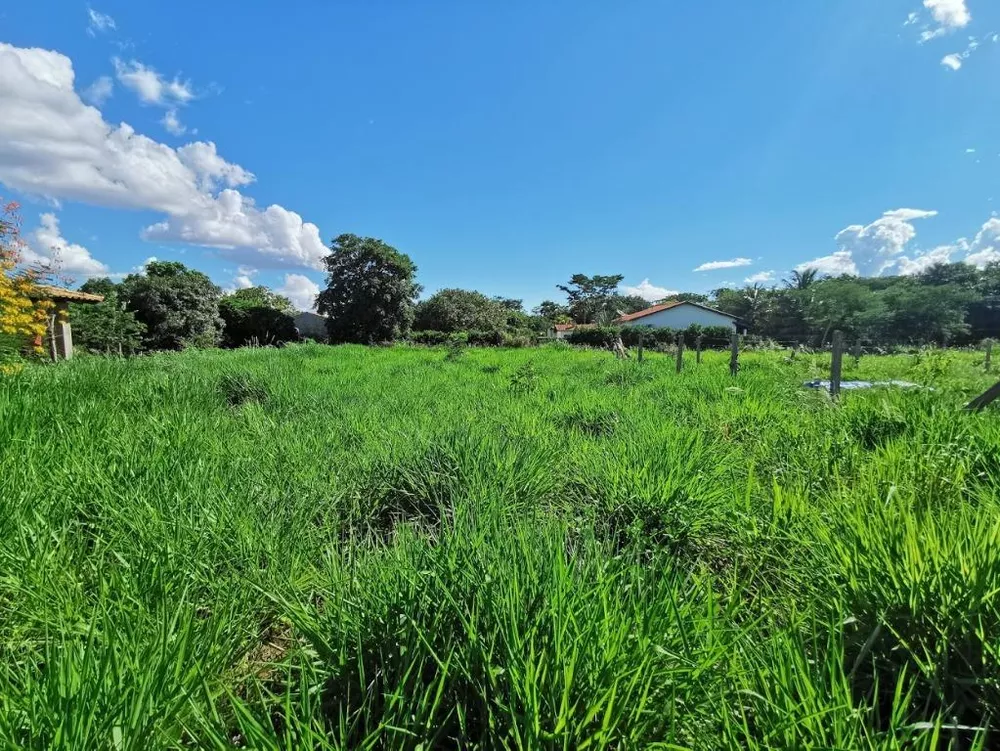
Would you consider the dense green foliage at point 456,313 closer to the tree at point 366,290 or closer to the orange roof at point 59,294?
the tree at point 366,290

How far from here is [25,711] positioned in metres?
0.87

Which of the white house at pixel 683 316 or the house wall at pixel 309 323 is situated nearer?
the house wall at pixel 309 323

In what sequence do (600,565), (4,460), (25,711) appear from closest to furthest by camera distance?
(25,711) → (600,565) → (4,460)

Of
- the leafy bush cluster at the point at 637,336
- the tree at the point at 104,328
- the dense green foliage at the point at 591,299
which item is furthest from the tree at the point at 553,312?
the tree at the point at 104,328

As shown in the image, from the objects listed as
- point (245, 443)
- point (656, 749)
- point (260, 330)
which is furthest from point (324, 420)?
point (260, 330)

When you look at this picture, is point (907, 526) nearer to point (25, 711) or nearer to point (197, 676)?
point (197, 676)

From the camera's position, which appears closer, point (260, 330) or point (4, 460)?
point (4, 460)

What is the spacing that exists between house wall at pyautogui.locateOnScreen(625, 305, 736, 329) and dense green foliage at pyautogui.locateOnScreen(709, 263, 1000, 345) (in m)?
5.10

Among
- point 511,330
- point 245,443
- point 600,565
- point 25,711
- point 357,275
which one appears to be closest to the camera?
point 25,711

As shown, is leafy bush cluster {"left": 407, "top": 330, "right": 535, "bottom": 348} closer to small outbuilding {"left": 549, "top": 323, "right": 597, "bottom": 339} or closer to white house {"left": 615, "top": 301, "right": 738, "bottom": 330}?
small outbuilding {"left": 549, "top": 323, "right": 597, "bottom": 339}

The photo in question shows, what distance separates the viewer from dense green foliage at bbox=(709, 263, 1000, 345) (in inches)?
1474

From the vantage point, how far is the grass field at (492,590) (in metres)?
0.97

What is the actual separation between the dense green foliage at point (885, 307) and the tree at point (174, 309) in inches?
1427

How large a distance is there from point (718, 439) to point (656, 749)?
2864mm
